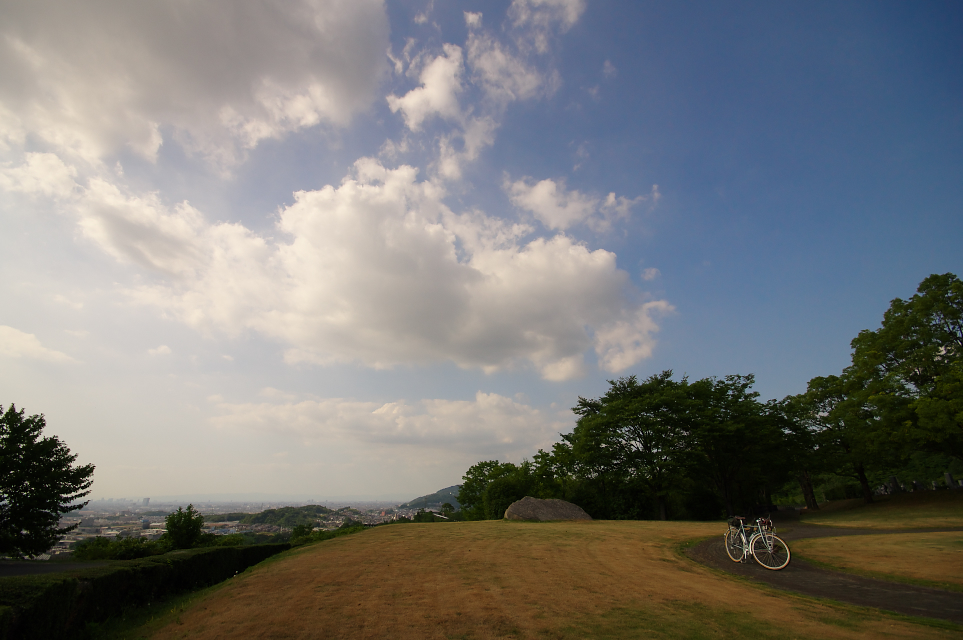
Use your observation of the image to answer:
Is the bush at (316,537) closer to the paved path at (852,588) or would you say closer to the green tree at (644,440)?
the paved path at (852,588)

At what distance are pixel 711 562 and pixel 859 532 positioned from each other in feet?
33.0

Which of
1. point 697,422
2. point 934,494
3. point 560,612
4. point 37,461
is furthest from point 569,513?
point 37,461

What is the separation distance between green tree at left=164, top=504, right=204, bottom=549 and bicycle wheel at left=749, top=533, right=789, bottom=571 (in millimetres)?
20901

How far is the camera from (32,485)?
20250 millimetres

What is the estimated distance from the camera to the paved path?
7.05 metres

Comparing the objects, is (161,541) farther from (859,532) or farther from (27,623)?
(859,532)

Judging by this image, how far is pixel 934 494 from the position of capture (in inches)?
1083

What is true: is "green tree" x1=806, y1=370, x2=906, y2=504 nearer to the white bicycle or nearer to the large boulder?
the large boulder

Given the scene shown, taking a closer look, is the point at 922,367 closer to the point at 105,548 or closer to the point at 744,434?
the point at 744,434

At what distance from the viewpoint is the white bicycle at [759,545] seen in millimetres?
10789

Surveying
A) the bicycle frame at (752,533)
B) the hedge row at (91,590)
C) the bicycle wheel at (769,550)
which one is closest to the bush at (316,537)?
the hedge row at (91,590)

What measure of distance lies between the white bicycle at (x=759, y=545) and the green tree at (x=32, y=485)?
29752 mm

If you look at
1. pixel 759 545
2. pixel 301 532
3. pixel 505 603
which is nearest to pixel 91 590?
pixel 505 603

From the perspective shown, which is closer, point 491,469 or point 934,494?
point 934,494
